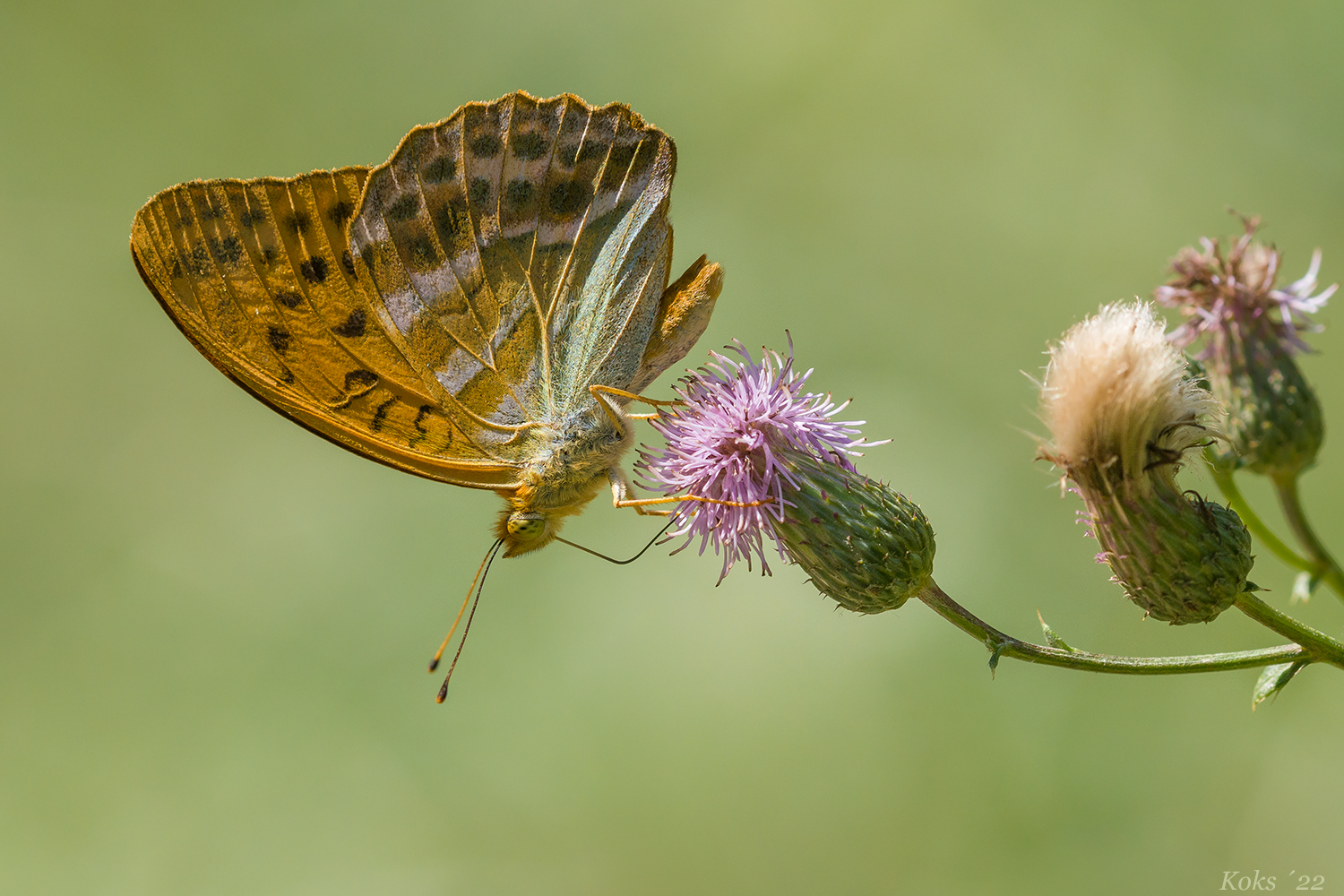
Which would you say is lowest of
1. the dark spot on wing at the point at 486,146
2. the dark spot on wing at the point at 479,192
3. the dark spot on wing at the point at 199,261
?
the dark spot on wing at the point at 199,261

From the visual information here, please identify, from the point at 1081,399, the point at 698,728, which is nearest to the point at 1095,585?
the point at 698,728

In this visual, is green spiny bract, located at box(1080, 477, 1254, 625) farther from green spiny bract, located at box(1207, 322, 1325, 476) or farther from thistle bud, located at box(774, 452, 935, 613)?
thistle bud, located at box(774, 452, 935, 613)

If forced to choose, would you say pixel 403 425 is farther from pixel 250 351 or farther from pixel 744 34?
pixel 744 34

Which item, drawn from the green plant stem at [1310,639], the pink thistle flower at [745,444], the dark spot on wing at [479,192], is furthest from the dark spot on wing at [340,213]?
the green plant stem at [1310,639]

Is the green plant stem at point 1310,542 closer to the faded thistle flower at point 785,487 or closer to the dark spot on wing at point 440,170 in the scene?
the faded thistle flower at point 785,487

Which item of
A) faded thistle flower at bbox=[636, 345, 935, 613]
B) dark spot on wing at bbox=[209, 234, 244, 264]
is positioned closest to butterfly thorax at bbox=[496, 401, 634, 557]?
faded thistle flower at bbox=[636, 345, 935, 613]

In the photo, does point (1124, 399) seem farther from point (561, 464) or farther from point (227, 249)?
point (227, 249)
